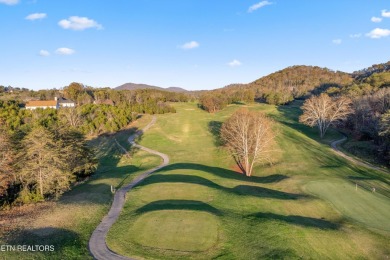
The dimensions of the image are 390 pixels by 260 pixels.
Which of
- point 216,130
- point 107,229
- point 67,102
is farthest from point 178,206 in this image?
point 67,102

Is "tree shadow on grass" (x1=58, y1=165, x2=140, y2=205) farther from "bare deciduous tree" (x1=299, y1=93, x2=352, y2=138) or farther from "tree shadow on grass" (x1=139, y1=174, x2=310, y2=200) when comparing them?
"bare deciduous tree" (x1=299, y1=93, x2=352, y2=138)

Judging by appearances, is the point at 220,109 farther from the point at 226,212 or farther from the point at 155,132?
the point at 226,212

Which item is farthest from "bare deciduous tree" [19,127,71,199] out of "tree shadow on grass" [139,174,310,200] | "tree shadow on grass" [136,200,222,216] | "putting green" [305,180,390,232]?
"putting green" [305,180,390,232]

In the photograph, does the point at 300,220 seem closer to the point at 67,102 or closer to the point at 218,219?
the point at 218,219

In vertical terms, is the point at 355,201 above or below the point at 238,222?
above

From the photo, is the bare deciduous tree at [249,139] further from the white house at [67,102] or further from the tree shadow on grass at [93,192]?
the white house at [67,102]
